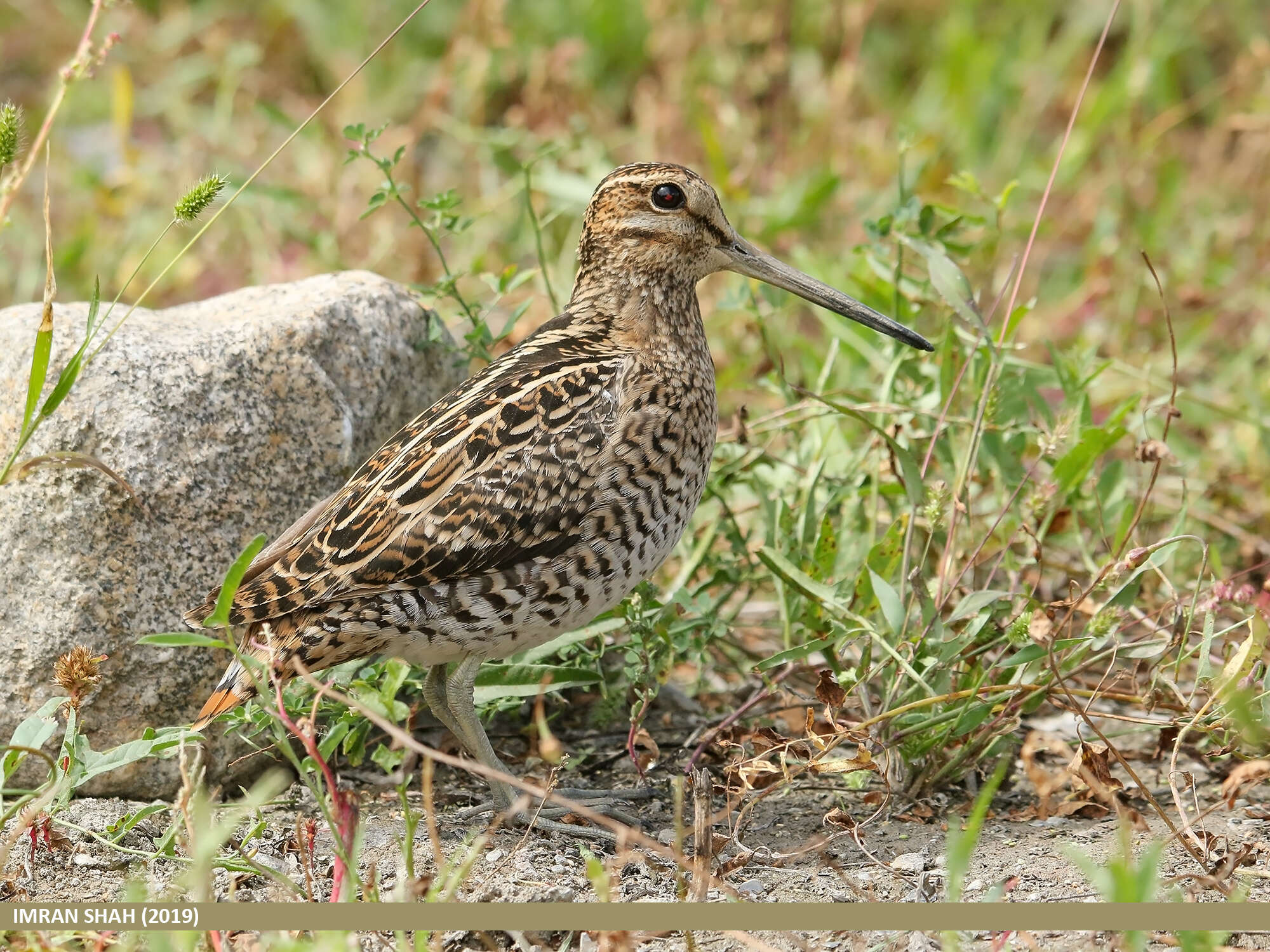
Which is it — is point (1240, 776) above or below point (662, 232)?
below

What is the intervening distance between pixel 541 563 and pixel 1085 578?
174cm

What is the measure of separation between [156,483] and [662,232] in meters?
1.42

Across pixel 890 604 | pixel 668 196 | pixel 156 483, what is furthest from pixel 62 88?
pixel 890 604

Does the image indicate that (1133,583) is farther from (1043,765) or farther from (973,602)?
(1043,765)

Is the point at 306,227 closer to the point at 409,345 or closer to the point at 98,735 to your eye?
the point at 409,345

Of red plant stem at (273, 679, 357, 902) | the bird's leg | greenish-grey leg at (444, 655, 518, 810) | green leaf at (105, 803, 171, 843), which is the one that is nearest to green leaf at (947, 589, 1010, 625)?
the bird's leg

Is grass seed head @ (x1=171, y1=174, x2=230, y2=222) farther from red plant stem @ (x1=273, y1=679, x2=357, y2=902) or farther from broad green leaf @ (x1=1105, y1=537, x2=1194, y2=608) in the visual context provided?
broad green leaf @ (x1=1105, y1=537, x2=1194, y2=608)

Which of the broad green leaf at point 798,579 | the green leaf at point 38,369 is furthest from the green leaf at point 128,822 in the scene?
the broad green leaf at point 798,579

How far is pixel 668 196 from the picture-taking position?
383cm

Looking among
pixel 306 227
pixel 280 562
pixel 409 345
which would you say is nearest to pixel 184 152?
pixel 306 227

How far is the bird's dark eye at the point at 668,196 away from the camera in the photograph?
3828 millimetres

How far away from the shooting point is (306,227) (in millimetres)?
5969

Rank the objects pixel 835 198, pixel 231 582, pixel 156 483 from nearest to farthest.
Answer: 1. pixel 231 582
2. pixel 156 483
3. pixel 835 198

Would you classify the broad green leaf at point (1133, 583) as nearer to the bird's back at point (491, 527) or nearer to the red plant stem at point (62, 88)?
the bird's back at point (491, 527)
